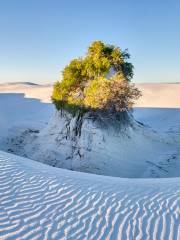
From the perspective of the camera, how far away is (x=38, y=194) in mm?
6148

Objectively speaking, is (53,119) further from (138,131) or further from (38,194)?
(38,194)

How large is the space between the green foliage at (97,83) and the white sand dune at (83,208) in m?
7.26

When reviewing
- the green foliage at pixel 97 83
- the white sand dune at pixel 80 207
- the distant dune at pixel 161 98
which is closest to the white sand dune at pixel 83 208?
the white sand dune at pixel 80 207

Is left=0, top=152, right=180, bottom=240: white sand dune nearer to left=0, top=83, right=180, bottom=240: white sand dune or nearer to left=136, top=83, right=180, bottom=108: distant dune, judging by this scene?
left=0, top=83, right=180, bottom=240: white sand dune

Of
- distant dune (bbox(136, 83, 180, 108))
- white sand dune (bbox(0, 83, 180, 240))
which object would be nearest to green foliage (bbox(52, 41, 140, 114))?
white sand dune (bbox(0, 83, 180, 240))

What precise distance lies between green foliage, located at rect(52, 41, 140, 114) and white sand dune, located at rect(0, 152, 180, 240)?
23.8 ft

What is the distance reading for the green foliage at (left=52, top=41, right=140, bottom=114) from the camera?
562 inches

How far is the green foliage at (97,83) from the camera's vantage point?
46.9 feet

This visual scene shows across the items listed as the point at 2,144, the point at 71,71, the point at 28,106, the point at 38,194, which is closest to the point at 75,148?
the point at 71,71

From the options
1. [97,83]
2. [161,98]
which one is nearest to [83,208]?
[97,83]

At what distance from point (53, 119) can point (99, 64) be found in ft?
14.9

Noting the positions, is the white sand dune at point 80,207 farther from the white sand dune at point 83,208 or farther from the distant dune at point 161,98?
the distant dune at point 161,98

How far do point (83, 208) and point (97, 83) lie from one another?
9.88m

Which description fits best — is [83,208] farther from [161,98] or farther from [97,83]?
[161,98]
